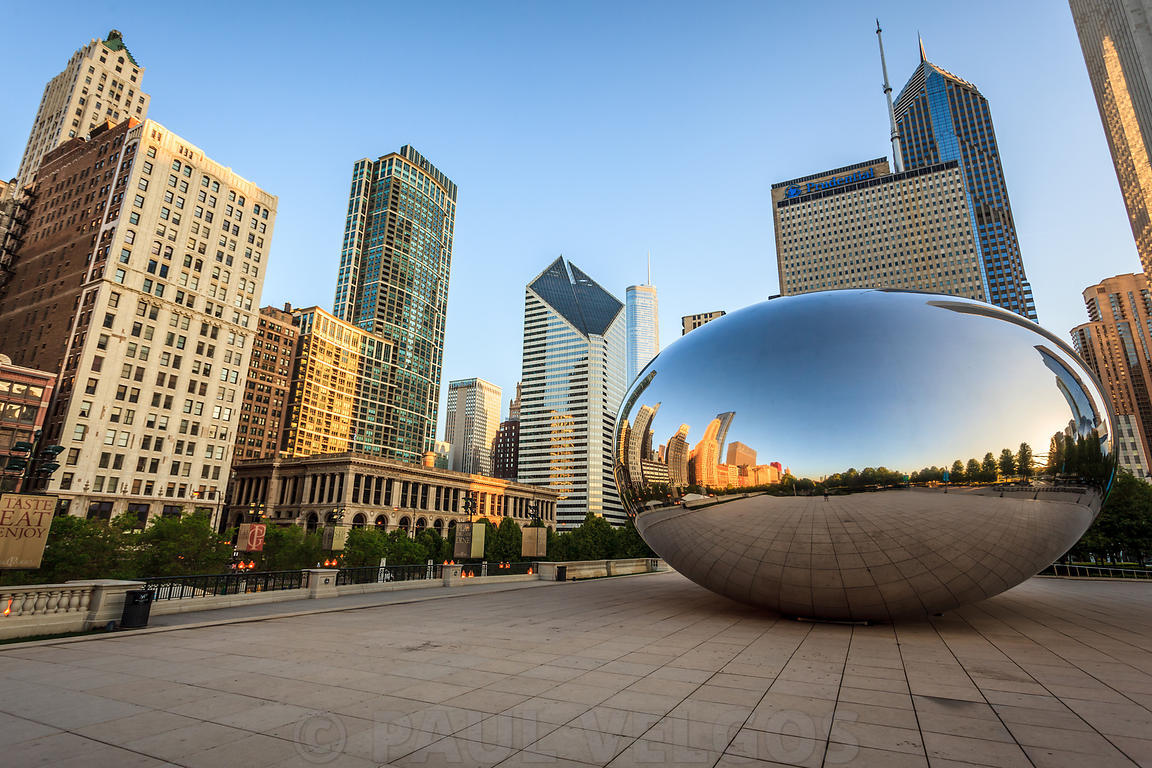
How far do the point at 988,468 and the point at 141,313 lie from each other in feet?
293

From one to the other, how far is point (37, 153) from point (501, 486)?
120 m

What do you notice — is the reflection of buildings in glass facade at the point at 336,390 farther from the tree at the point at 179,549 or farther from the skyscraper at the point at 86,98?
the tree at the point at 179,549

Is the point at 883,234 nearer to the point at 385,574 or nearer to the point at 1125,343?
the point at 1125,343

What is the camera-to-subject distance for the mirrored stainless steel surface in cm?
904

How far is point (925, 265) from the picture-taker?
144m

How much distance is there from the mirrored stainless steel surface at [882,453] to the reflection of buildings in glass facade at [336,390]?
141196 millimetres

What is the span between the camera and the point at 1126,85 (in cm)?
10106

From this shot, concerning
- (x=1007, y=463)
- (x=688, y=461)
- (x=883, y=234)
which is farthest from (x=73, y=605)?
(x=883, y=234)

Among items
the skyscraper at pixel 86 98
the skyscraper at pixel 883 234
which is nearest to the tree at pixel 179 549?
the skyscraper at pixel 86 98

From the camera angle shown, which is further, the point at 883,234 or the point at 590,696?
the point at 883,234

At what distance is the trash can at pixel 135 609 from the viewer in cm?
1136

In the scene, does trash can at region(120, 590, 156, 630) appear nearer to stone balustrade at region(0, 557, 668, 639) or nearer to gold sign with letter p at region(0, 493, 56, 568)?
stone balustrade at region(0, 557, 668, 639)

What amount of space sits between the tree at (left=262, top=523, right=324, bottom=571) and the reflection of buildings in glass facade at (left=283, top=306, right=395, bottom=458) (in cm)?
8791

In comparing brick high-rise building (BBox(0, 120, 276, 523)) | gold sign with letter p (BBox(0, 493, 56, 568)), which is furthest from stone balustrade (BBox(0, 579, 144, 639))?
brick high-rise building (BBox(0, 120, 276, 523))
